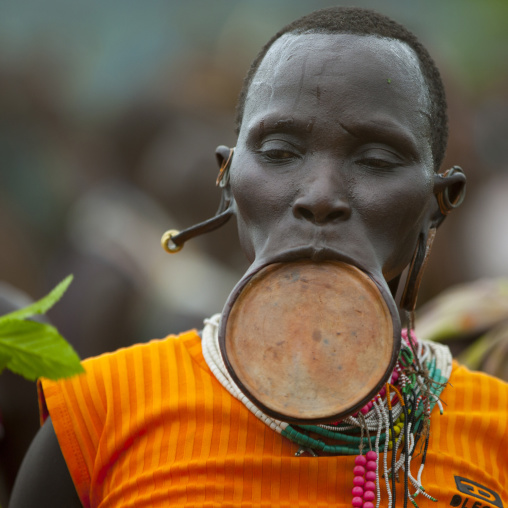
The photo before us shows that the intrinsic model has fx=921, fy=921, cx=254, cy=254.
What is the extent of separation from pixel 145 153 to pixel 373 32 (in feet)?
20.4

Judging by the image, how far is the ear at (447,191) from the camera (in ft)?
7.26

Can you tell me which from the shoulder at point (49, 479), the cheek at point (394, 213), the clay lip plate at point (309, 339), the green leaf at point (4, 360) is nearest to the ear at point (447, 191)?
the cheek at point (394, 213)

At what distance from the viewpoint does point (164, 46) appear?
1040 cm

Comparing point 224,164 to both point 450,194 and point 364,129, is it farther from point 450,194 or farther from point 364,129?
point 450,194

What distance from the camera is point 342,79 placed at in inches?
78.8

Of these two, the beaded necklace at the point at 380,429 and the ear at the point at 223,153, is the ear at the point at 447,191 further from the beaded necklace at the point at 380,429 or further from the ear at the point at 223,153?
the ear at the point at 223,153

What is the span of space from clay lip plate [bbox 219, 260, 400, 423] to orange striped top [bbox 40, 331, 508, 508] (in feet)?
0.91

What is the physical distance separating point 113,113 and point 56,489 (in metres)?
7.59

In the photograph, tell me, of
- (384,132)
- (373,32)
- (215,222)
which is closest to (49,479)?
(215,222)

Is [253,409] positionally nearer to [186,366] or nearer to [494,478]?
[186,366]

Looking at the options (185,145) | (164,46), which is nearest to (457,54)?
(164,46)

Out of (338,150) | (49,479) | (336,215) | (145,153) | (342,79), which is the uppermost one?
(342,79)

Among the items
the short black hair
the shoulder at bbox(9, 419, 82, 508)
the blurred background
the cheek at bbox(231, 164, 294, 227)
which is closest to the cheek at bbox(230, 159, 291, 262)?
the cheek at bbox(231, 164, 294, 227)

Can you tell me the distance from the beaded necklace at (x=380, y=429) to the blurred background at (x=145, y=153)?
1112 millimetres
